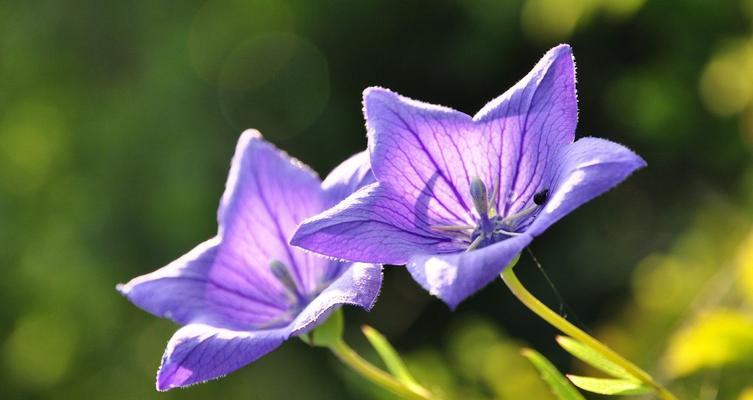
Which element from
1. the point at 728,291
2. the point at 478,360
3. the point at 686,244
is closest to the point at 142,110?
the point at 478,360

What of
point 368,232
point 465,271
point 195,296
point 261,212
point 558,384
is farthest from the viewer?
point 261,212

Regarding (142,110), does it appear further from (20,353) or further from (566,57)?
(566,57)

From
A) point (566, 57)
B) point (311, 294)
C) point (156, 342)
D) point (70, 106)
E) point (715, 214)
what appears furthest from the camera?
point (70, 106)

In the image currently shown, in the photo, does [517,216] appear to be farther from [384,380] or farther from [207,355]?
[207,355]

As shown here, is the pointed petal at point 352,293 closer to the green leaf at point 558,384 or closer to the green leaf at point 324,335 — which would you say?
the green leaf at point 324,335

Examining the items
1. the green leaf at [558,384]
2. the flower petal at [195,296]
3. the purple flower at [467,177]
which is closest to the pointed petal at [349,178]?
the purple flower at [467,177]

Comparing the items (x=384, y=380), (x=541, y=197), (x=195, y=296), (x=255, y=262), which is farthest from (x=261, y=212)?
(x=541, y=197)
